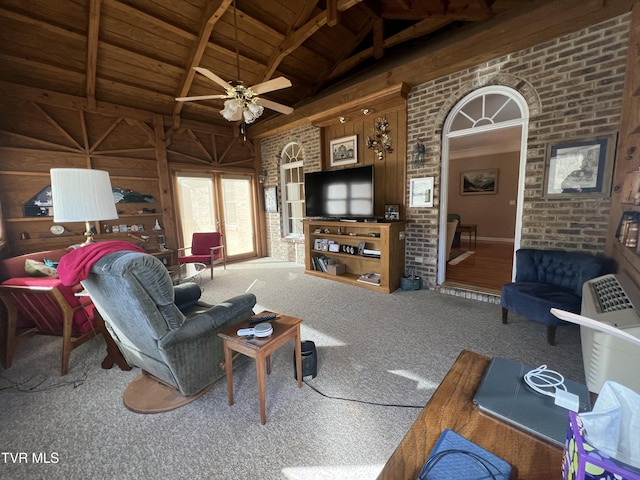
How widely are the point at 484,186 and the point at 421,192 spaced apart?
454 centimetres

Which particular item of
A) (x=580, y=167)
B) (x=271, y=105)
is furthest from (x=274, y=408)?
(x=580, y=167)

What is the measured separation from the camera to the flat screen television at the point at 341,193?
411 cm

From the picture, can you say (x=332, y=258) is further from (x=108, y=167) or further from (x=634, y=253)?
(x=108, y=167)

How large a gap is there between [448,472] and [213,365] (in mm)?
1613

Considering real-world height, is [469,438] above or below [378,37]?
below

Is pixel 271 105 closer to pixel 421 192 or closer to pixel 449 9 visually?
pixel 421 192

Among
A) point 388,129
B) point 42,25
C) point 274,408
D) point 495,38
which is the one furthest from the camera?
point 388,129

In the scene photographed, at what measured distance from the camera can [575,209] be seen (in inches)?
110

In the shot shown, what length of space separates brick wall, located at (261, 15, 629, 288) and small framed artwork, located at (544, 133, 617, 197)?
0.22 feet

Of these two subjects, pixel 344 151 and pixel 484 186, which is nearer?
pixel 344 151

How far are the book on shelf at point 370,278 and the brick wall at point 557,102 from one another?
141 centimetres

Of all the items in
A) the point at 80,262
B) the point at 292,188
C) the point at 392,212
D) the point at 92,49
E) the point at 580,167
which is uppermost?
the point at 92,49

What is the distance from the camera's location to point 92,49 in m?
3.63

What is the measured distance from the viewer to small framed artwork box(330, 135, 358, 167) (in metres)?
4.62
